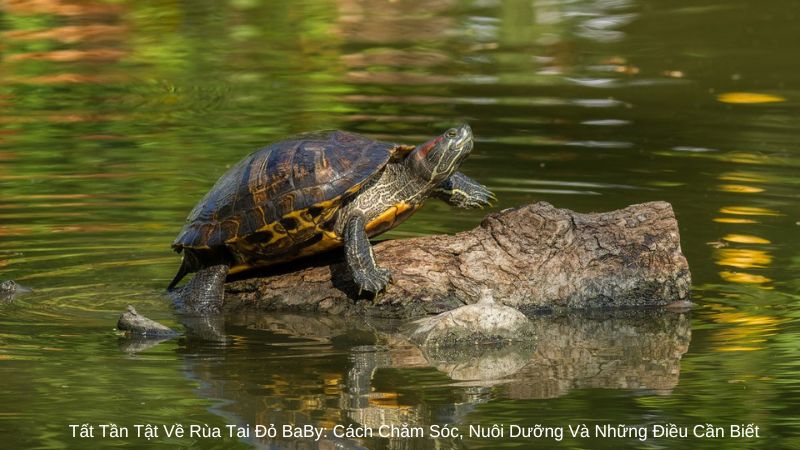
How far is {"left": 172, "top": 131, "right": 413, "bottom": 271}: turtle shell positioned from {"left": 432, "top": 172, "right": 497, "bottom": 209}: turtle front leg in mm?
506

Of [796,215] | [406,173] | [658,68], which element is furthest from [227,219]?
[658,68]

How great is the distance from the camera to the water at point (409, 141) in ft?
19.4

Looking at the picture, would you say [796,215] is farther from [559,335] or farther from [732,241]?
[559,335]

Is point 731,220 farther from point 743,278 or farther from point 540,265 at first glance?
point 540,265

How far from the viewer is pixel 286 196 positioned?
738 centimetres

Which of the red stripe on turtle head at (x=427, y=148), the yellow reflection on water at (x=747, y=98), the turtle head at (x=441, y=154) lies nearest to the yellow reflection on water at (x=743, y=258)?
the turtle head at (x=441, y=154)

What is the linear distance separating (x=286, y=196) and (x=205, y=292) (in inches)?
27.9

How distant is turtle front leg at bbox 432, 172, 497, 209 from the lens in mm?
8094

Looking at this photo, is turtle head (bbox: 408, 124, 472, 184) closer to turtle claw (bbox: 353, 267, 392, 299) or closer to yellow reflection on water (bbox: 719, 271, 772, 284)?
turtle claw (bbox: 353, 267, 392, 299)

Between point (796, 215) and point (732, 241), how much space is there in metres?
0.93

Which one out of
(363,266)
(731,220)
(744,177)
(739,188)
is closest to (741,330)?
(363,266)

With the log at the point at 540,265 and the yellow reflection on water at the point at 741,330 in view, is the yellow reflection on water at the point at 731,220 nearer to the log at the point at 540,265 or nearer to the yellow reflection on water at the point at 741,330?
the yellow reflection on water at the point at 741,330

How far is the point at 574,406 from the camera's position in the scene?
581 centimetres

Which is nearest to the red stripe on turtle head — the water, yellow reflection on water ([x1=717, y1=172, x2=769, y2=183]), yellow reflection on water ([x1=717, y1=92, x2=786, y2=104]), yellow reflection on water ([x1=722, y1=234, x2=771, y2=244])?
the water
